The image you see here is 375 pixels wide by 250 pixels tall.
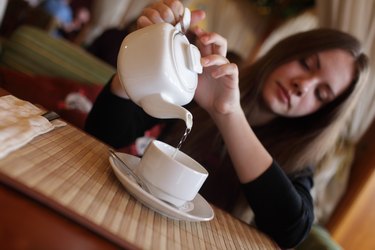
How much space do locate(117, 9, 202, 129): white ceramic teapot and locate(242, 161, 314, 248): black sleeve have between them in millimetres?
329

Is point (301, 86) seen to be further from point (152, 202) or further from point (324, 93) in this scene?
point (152, 202)

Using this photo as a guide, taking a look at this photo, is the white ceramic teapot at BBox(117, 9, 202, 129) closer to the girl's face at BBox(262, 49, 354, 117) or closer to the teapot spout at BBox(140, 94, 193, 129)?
the teapot spout at BBox(140, 94, 193, 129)

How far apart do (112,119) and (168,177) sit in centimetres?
52

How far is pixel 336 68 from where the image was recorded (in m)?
1.17

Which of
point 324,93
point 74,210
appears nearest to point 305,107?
point 324,93

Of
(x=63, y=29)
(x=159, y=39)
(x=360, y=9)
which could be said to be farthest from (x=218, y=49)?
(x=63, y=29)

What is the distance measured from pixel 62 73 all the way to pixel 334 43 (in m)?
1.16

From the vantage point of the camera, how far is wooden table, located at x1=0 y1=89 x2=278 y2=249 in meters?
0.39

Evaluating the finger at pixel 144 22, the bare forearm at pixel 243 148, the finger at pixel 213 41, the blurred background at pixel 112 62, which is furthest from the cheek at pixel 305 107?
the finger at pixel 144 22

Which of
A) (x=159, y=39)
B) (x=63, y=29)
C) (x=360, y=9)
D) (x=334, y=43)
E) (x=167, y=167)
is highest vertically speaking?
(x=360, y=9)

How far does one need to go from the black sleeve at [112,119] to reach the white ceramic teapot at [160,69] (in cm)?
39

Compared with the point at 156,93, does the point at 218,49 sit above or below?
above

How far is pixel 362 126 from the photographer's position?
87.3 inches

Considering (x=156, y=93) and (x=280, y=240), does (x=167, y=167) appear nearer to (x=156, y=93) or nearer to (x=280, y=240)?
(x=156, y=93)
